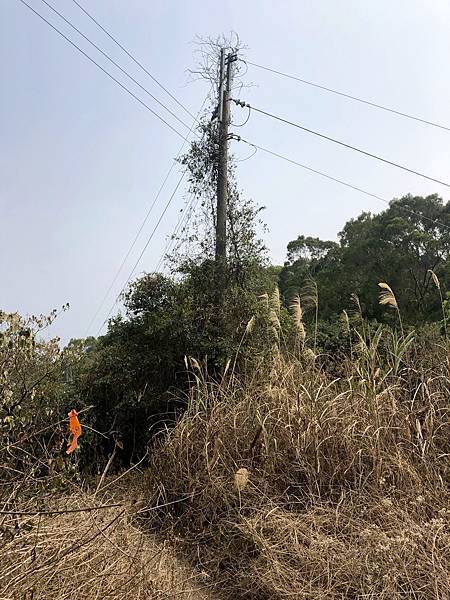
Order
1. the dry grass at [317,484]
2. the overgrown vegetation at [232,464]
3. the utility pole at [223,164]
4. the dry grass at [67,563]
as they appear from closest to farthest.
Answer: the dry grass at [67,563], the overgrown vegetation at [232,464], the dry grass at [317,484], the utility pole at [223,164]

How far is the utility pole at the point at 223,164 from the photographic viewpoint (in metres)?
8.53

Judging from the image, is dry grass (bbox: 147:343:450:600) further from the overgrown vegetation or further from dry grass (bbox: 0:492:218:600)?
dry grass (bbox: 0:492:218:600)

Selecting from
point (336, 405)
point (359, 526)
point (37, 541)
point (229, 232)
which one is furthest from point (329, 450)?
point (229, 232)

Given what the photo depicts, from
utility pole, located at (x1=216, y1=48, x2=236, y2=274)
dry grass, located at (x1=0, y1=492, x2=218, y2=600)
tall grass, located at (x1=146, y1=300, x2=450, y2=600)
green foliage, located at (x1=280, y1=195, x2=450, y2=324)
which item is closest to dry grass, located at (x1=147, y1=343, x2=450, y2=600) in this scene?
tall grass, located at (x1=146, y1=300, x2=450, y2=600)

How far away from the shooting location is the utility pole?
853cm

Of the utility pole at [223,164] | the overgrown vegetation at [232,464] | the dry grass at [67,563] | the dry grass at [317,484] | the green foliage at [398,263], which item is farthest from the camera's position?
the green foliage at [398,263]

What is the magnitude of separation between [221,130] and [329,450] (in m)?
6.38

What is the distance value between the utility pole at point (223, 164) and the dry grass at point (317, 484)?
3163mm

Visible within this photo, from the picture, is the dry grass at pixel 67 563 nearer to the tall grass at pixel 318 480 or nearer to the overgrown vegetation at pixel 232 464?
the overgrown vegetation at pixel 232 464

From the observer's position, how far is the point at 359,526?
3764 millimetres

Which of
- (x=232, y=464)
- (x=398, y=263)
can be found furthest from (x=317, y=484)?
(x=398, y=263)

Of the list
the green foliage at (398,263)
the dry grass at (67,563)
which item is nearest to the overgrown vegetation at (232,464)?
the dry grass at (67,563)

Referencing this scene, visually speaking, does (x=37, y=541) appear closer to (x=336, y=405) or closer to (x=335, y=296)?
(x=336, y=405)

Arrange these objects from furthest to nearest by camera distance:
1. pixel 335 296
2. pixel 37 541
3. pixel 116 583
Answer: pixel 335 296
pixel 116 583
pixel 37 541
